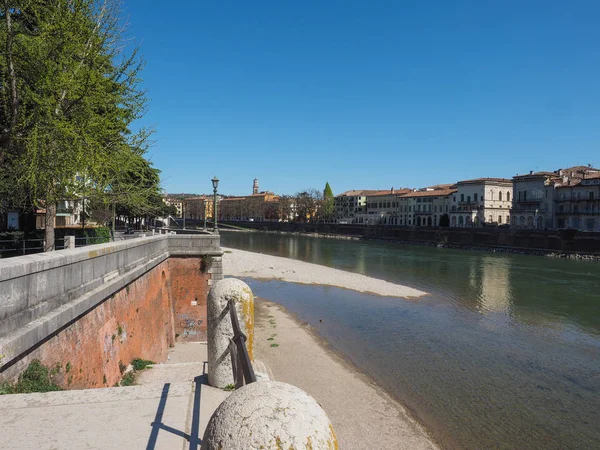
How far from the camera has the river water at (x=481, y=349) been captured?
40.1 feet

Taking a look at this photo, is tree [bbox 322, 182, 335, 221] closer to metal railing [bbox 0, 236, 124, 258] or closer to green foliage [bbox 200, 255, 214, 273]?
metal railing [bbox 0, 236, 124, 258]

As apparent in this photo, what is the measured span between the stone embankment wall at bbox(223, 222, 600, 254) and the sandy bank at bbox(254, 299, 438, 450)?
52839mm

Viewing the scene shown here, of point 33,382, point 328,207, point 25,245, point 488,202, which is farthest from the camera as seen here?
point 328,207

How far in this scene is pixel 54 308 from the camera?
6105mm

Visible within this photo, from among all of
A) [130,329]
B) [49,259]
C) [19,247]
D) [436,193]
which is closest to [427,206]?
[436,193]

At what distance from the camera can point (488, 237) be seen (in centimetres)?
7112

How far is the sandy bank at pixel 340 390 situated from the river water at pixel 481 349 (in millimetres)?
693

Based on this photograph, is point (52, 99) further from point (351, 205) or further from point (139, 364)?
point (351, 205)

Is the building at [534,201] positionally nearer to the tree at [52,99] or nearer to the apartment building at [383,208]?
the apartment building at [383,208]

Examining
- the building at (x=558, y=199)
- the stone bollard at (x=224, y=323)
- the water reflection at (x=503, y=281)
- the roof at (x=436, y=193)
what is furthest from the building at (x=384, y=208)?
the stone bollard at (x=224, y=323)

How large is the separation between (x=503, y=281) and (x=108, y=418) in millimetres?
38517

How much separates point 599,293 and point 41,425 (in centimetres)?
3784

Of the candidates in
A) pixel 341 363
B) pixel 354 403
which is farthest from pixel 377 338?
pixel 354 403

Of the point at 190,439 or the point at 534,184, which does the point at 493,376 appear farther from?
the point at 534,184
